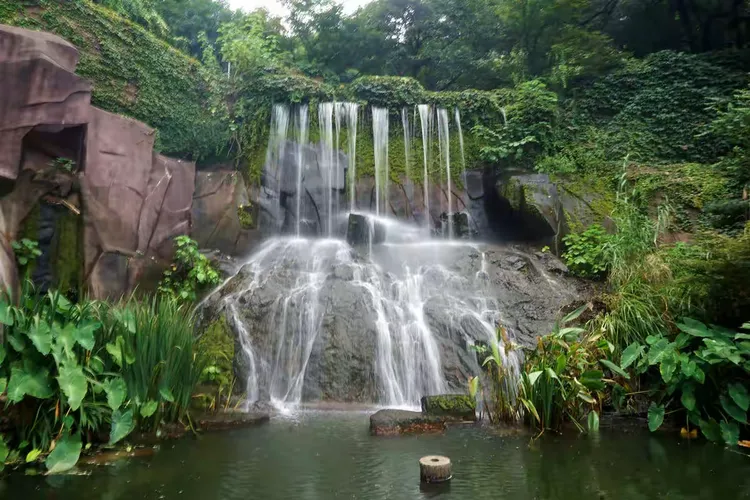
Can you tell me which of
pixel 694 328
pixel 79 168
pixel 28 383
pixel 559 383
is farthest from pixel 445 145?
pixel 28 383

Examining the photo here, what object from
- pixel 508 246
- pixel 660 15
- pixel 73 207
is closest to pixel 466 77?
pixel 660 15

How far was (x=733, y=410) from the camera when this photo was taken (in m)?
5.14

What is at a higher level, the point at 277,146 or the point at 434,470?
the point at 277,146

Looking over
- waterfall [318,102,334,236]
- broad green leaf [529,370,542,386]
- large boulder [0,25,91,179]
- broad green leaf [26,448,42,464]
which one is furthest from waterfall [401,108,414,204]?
broad green leaf [26,448,42,464]

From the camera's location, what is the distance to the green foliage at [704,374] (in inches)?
202

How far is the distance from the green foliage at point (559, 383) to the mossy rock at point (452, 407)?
717 mm

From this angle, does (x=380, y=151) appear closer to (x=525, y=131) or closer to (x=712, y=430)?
(x=525, y=131)

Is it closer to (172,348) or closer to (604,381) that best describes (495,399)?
(604,381)

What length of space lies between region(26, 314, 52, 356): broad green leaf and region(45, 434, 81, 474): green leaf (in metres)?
0.79

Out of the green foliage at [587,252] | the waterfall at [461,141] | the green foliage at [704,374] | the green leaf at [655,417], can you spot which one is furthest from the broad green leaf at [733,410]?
the waterfall at [461,141]

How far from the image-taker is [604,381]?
569cm

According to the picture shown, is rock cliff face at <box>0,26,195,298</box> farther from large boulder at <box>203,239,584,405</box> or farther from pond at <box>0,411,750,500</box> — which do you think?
pond at <box>0,411,750,500</box>

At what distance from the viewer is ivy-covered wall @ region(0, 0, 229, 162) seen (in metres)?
10.3

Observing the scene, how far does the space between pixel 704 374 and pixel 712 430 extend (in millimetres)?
550
